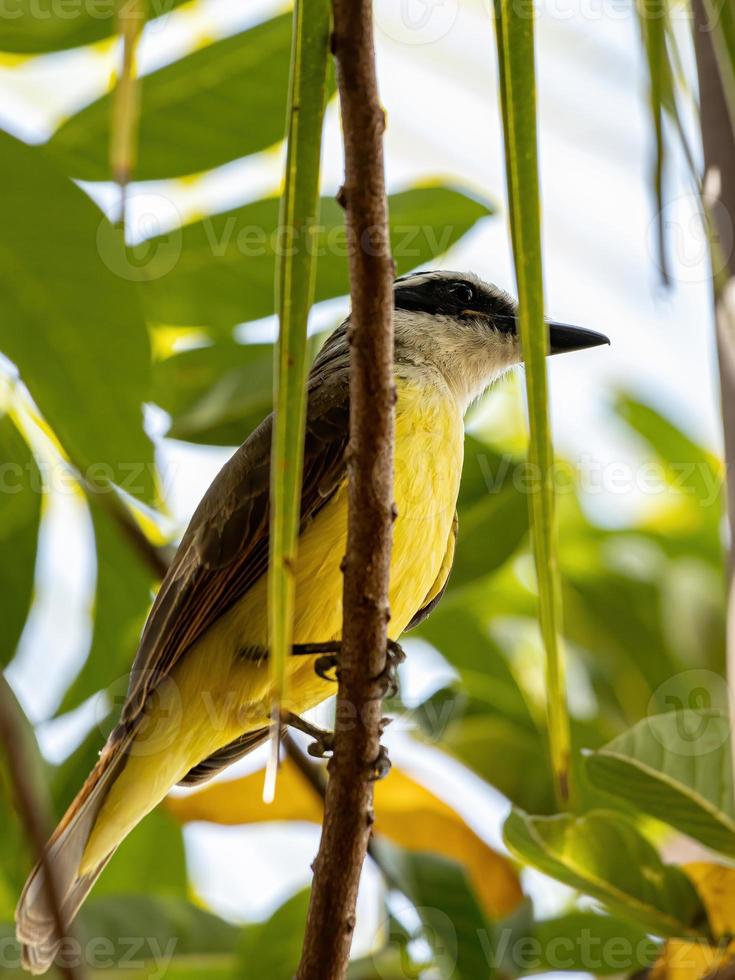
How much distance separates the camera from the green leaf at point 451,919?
7.26 ft

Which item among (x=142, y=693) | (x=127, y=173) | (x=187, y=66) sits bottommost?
(x=142, y=693)

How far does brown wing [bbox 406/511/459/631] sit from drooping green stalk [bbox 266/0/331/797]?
167cm

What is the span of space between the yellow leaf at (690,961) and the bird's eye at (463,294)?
1675 millimetres

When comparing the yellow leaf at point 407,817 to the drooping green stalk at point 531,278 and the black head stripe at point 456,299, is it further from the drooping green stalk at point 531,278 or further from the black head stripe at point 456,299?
the drooping green stalk at point 531,278

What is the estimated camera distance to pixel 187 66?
2.50 m

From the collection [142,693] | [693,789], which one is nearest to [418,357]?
[142,693]

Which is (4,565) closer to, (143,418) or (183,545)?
(183,545)

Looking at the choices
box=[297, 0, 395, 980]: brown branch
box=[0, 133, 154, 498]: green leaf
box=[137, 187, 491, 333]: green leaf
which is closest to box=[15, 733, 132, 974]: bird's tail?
box=[0, 133, 154, 498]: green leaf

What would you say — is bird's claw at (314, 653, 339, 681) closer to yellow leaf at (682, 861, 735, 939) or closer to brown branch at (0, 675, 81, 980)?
Answer: yellow leaf at (682, 861, 735, 939)

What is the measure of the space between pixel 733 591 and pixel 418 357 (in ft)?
4.85

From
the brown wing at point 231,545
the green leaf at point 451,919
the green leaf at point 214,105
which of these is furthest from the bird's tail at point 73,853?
the green leaf at point 214,105

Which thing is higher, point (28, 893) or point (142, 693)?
point (142, 693)

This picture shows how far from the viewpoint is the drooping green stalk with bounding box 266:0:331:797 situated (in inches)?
32.9

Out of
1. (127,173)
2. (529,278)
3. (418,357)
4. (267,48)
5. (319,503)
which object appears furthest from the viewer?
(418,357)
